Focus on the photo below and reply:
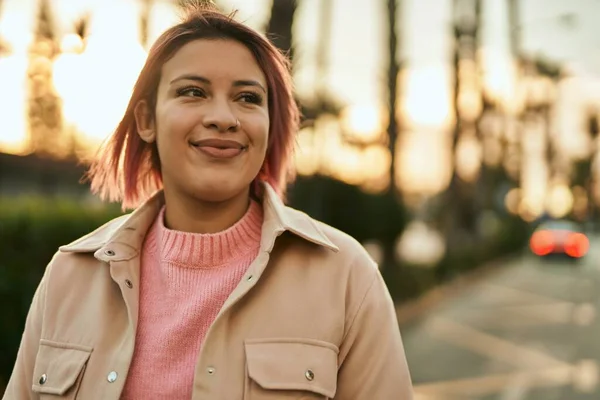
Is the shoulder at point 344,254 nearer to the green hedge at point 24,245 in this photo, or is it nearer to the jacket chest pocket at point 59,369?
the jacket chest pocket at point 59,369

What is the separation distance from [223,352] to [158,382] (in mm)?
193

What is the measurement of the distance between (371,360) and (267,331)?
28cm

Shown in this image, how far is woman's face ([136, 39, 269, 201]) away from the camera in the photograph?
223 cm

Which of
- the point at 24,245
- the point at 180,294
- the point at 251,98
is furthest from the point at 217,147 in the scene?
the point at 24,245

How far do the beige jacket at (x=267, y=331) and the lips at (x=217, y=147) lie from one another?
0.23 meters

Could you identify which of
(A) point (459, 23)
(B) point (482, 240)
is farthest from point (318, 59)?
(B) point (482, 240)

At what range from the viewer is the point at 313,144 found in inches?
486

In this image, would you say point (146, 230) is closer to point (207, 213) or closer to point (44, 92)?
point (207, 213)

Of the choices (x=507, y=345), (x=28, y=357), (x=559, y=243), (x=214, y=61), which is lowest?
(x=559, y=243)

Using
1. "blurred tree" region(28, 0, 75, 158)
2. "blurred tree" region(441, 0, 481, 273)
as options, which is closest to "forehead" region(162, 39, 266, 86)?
"blurred tree" region(28, 0, 75, 158)

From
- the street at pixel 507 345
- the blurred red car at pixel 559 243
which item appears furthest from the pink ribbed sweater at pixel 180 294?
the blurred red car at pixel 559 243

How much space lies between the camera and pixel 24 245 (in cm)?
675

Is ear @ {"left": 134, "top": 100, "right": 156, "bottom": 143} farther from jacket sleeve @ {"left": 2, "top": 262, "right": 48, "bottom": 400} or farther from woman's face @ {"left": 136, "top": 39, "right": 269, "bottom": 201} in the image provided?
jacket sleeve @ {"left": 2, "top": 262, "right": 48, "bottom": 400}

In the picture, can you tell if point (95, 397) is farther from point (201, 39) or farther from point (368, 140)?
point (368, 140)
